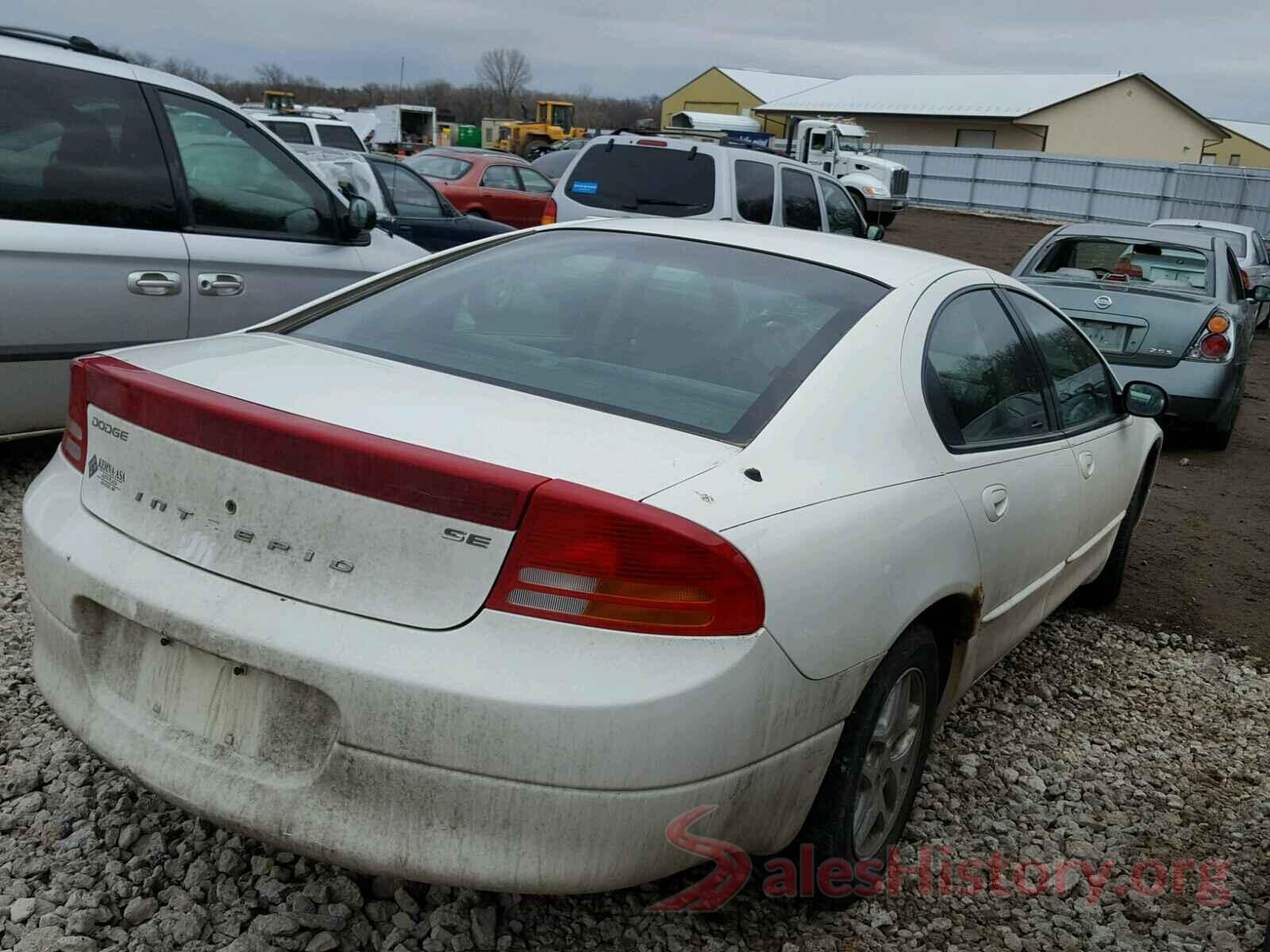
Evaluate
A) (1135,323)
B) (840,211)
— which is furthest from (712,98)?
(1135,323)

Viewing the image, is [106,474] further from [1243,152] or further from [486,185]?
[1243,152]

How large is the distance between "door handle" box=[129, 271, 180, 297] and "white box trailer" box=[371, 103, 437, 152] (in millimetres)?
42584

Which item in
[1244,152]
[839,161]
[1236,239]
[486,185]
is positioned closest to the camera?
[1236,239]

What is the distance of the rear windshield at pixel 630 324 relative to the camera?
8.46 ft

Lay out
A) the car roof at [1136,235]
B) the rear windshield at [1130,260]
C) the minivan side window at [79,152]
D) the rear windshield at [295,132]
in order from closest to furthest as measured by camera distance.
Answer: the minivan side window at [79,152] → the rear windshield at [1130,260] → the car roof at [1136,235] → the rear windshield at [295,132]

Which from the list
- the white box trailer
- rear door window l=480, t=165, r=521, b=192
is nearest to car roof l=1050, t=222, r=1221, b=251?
rear door window l=480, t=165, r=521, b=192

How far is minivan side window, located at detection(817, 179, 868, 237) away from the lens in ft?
37.6

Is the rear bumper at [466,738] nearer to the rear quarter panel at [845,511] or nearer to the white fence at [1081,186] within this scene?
the rear quarter panel at [845,511]

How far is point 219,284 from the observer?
509 cm

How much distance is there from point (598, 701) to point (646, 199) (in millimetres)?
8508

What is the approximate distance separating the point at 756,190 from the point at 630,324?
25.5 feet

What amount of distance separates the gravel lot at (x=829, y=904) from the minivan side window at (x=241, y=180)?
6.22 ft

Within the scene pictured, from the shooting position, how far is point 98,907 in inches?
98.3

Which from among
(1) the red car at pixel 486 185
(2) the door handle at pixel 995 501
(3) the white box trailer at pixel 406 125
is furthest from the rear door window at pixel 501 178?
(3) the white box trailer at pixel 406 125
